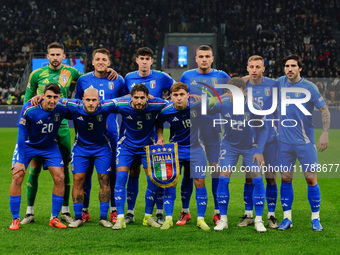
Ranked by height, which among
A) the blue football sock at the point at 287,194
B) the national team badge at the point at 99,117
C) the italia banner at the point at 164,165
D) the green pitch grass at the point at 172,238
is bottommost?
the green pitch grass at the point at 172,238

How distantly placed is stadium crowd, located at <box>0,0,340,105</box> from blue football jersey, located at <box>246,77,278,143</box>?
21.4 m

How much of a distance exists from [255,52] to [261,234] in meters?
24.2

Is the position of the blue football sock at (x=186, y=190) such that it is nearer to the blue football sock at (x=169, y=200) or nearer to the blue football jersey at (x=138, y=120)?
the blue football sock at (x=169, y=200)

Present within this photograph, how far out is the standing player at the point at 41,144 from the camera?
6820 mm

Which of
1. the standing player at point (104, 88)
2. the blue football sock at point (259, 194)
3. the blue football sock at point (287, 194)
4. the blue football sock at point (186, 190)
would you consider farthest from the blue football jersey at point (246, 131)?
the standing player at point (104, 88)

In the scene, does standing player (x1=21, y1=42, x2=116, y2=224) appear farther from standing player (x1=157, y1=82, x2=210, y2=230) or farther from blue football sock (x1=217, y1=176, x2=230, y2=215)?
blue football sock (x1=217, y1=176, x2=230, y2=215)

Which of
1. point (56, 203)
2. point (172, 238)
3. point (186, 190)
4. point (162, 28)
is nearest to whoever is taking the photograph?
point (172, 238)

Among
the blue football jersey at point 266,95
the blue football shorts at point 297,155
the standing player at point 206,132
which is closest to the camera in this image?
the blue football shorts at point 297,155

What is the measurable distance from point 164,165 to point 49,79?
2.16 m

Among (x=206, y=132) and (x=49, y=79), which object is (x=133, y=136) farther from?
(x=49, y=79)

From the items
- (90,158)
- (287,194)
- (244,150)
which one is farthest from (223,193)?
(90,158)

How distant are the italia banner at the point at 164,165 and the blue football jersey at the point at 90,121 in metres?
0.67

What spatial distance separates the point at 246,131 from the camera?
6.78 meters

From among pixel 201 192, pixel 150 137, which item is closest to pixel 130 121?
pixel 150 137
